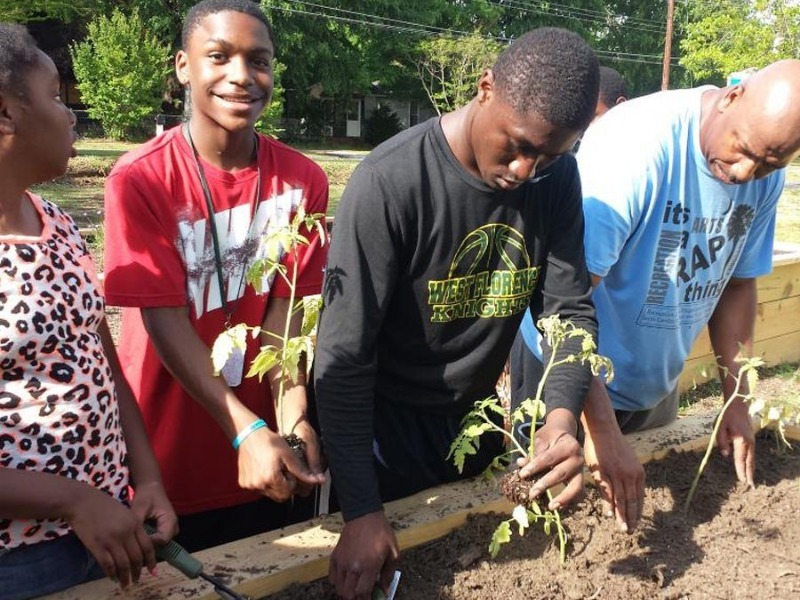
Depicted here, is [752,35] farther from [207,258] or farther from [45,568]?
[45,568]

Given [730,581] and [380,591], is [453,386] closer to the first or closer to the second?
[380,591]

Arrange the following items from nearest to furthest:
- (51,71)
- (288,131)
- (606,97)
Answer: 1. (51,71)
2. (606,97)
3. (288,131)

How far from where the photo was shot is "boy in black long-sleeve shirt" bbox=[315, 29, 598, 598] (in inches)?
58.6

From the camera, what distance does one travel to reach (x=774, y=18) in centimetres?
2095

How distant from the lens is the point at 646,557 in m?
1.91

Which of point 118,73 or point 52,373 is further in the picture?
point 118,73

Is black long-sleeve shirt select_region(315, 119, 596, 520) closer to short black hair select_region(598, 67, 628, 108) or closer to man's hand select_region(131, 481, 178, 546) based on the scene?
man's hand select_region(131, 481, 178, 546)

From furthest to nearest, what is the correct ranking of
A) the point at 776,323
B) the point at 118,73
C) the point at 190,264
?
the point at 118,73, the point at 776,323, the point at 190,264

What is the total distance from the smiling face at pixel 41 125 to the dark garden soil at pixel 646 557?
1.01 metres

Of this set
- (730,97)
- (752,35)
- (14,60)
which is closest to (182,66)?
(14,60)

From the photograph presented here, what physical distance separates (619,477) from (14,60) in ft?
5.48

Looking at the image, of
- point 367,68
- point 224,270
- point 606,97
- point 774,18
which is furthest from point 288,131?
point 224,270

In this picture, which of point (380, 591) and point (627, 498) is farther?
point (627, 498)

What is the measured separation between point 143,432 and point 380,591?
62 cm
